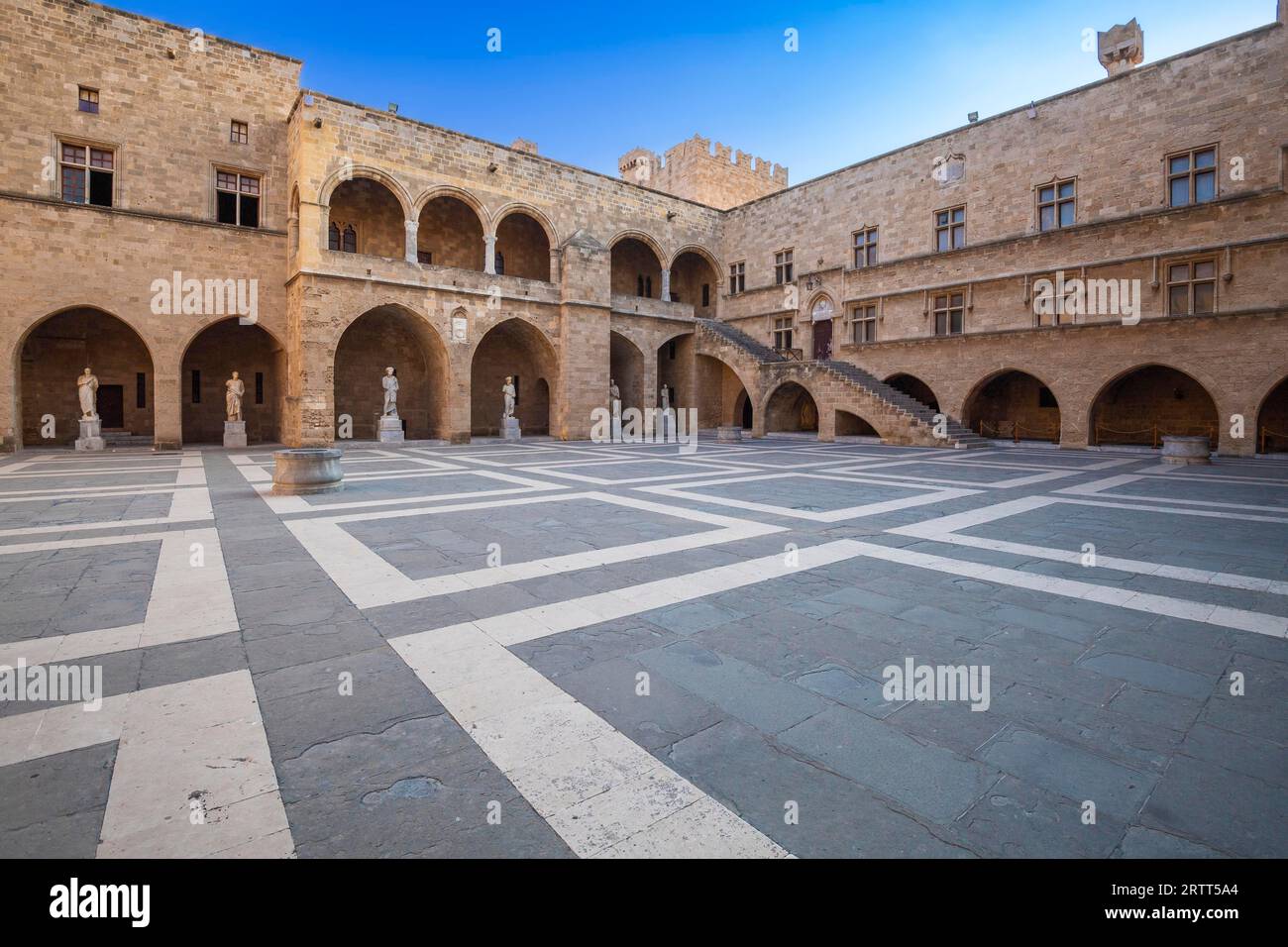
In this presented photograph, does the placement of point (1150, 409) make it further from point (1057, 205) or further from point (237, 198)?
point (237, 198)

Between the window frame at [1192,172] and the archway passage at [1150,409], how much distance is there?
5.31 m

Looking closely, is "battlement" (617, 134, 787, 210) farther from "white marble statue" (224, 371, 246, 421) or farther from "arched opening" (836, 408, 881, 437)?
"white marble statue" (224, 371, 246, 421)

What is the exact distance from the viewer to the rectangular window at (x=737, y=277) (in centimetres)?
3134

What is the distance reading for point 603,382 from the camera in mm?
26375

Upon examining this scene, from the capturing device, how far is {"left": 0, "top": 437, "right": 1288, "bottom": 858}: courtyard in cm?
228

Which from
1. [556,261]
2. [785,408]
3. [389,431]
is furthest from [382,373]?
[785,408]

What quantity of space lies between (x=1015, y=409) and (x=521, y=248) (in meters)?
22.3

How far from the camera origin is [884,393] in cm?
2311

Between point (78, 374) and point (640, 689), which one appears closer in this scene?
point (640, 689)
